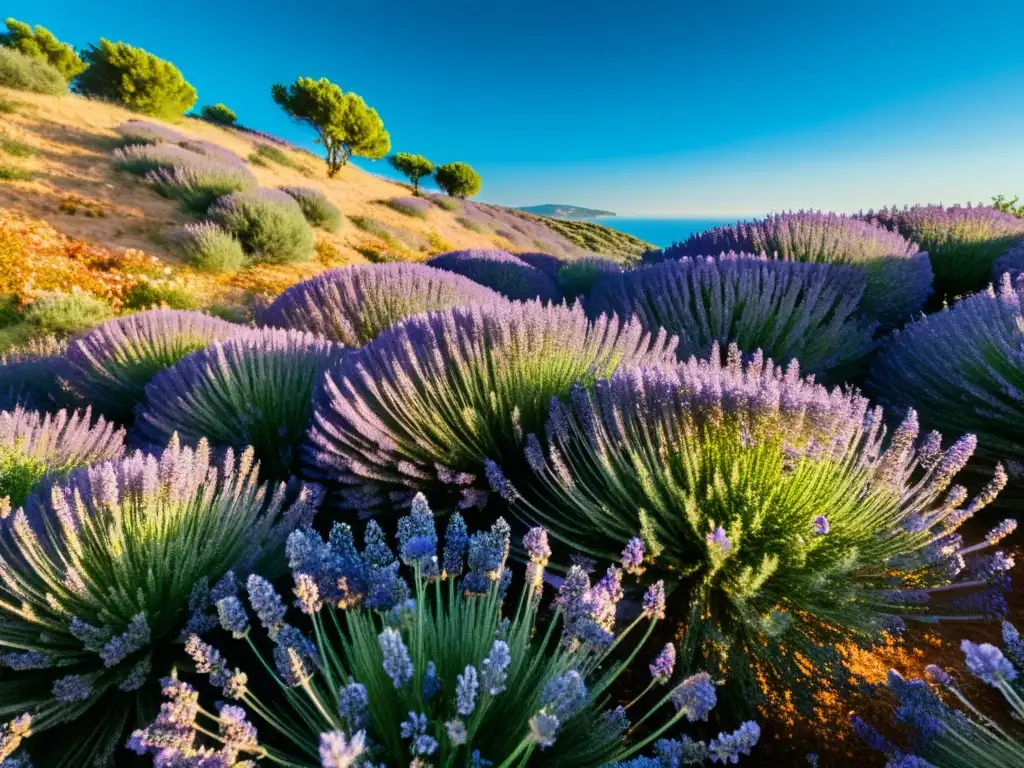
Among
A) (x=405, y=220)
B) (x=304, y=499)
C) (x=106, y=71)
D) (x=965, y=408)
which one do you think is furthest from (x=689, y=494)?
(x=106, y=71)

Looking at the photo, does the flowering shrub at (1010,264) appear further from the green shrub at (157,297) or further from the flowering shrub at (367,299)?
the green shrub at (157,297)

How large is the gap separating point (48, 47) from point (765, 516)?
124 ft

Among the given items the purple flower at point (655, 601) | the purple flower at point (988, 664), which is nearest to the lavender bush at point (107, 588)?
the purple flower at point (655, 601)

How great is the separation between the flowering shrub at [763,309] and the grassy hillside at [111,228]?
6.63 meters

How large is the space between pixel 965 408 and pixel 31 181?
15409mm

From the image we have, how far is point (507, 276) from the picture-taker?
5.65 metres

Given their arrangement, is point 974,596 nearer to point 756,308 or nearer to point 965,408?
point 965,408

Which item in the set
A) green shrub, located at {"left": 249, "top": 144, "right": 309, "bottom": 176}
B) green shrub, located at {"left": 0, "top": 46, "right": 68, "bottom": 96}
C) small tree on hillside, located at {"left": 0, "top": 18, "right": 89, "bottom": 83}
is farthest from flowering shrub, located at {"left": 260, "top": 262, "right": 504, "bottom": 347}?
small tree on hillside, located at {"left": 0, "top": 18, "right": 89, "bottom": 83}

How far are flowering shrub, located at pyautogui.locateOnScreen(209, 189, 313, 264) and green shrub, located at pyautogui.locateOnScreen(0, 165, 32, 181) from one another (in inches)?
159

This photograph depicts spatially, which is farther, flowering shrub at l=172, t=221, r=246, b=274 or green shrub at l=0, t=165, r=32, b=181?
green shrub at l=0, t=165, r=32, b=181

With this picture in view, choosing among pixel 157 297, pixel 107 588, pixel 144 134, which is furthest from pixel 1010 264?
pixel 144 134

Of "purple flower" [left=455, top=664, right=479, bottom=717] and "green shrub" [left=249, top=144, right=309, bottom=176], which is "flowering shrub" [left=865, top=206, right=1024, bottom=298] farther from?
"green shrub" [left=249, top=144, right=309, bottom=176]

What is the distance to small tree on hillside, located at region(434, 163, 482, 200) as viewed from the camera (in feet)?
115

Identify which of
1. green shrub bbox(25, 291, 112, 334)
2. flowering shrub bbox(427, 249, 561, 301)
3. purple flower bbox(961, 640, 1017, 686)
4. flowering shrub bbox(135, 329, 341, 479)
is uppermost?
flowering shrub bbox(427, 249, 561, 301)
